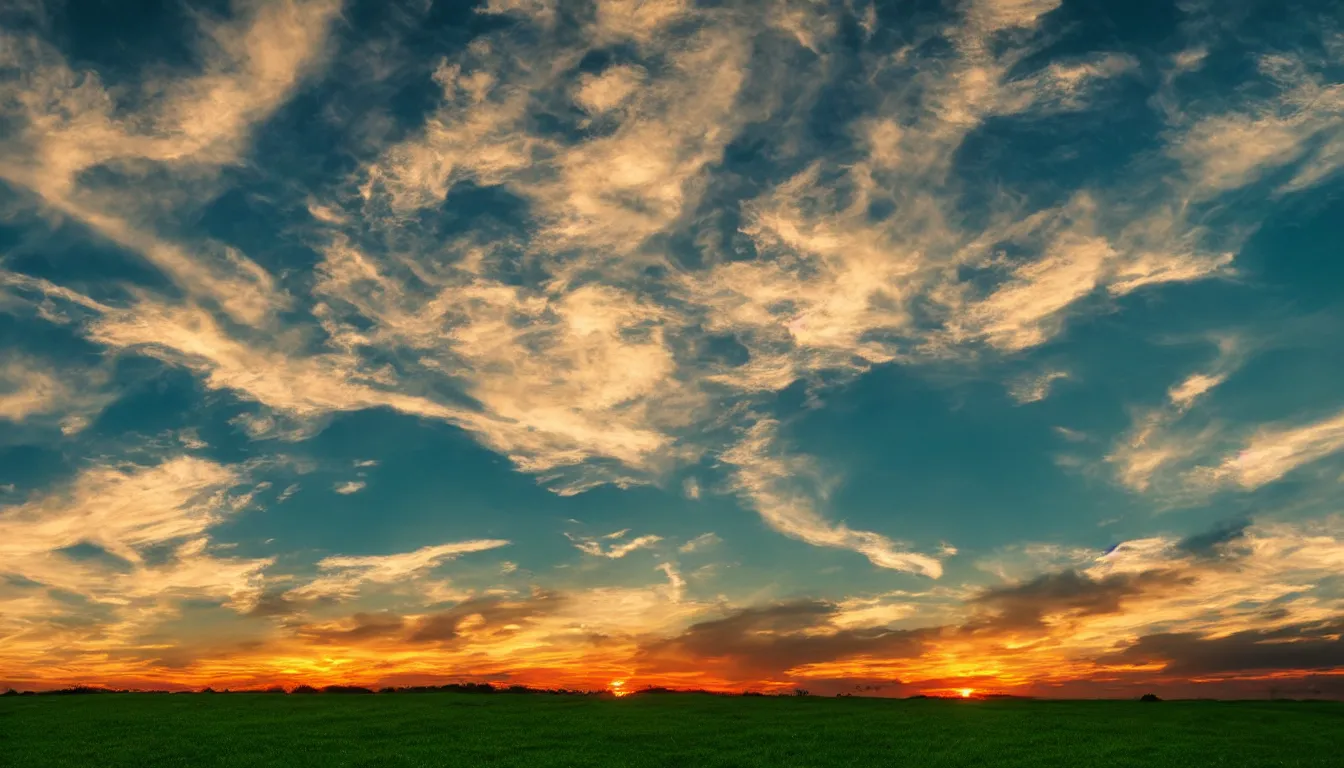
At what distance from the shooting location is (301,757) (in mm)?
44438

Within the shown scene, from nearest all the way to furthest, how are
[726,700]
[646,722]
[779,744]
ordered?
1. [779,744]
2. [646,722]
3. [726,700]

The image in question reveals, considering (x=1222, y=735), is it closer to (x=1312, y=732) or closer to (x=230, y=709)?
(x=1312, y=732)

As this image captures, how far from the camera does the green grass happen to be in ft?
146

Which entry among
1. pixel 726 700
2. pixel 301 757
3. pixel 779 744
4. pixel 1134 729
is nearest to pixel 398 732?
pixel 301 757

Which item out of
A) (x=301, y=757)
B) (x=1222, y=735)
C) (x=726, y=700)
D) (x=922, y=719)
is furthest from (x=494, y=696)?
(x=1222, y=735)

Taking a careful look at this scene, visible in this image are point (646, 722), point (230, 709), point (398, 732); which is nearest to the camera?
point (398, 732)

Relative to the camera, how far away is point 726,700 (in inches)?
2872

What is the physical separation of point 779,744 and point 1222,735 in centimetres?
2795

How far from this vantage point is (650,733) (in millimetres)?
52156

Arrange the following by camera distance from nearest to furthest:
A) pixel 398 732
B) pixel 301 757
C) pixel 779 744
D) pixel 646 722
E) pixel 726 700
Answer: pixel 301 757 < pixel 779 744 < pixel 398 732 < pixel 646 722 < pixel 726 700

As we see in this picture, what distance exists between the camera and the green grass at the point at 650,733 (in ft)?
146

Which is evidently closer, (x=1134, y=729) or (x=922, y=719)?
(x=1134, y=729)

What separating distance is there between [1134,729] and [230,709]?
62686 millimetres

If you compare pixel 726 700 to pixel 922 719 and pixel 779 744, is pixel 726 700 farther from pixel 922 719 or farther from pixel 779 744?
pixel 779 744
